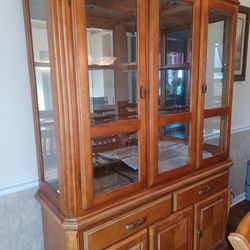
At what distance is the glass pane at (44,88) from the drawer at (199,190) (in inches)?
29.0

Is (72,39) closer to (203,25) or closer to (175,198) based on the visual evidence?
(203,25)

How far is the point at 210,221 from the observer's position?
1724 millimetres

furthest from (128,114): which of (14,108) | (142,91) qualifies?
(14,108)

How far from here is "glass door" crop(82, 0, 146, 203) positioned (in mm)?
1129

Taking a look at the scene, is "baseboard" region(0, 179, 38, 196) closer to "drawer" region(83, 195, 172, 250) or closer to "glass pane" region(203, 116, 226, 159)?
"drawer" region(83, 195, 172, 250)

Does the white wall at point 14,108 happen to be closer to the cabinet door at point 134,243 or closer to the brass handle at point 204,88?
the cabinet door at point 134,243

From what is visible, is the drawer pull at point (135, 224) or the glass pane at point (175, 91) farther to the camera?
the glass pane at point (175, 91)

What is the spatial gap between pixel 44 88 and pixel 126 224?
2.58 ft

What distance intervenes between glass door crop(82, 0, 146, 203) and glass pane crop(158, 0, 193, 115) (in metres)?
0.17

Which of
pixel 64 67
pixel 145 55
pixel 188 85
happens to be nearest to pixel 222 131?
pixel 188 85

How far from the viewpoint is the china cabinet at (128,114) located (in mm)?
1018

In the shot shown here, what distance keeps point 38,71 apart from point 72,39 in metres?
0.34

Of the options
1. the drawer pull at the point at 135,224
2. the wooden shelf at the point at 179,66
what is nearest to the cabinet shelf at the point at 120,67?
the wooden shelf at the point at 179,66

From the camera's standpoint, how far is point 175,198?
4.76ft
